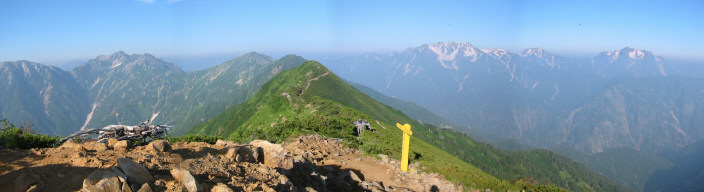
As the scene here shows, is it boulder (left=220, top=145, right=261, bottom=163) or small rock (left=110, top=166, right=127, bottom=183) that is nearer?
small rock (left=110, top=166, right=127, bottom=183)

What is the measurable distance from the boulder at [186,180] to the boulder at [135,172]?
0.69 meters

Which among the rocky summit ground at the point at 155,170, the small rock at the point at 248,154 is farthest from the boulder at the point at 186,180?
the small rock at the point at 248,154

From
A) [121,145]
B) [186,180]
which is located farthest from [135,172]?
[121,145]

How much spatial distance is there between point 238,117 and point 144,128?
87.8m

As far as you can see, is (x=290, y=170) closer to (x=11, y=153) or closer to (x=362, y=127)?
(x=11, y=153)

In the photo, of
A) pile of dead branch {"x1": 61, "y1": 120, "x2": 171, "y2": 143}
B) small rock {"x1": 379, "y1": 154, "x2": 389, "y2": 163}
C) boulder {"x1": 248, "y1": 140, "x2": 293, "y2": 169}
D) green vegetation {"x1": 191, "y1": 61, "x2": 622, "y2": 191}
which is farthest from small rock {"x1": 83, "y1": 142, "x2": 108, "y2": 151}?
small rock {"x1": 379, "y1": 154, "x2": 389, "y2": 163}

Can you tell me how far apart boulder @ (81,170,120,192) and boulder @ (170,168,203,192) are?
5.25 feet

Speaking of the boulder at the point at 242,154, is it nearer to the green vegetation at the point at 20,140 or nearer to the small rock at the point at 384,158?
the green vegetation at the point at 20,140

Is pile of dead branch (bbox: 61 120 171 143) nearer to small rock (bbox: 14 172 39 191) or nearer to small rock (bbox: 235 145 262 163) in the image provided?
small rock (bbox: 235 145 262 163)

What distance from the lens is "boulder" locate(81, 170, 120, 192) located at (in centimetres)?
852

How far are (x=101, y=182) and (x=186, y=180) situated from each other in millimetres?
2109

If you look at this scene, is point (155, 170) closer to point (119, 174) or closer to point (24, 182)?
point (119, 174)

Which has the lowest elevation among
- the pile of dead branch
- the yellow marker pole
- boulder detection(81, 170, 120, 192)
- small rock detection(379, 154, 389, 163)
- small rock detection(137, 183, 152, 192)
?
small rock detection(379, 154, 389, 163)

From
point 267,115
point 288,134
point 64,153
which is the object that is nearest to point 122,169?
point 64,153
